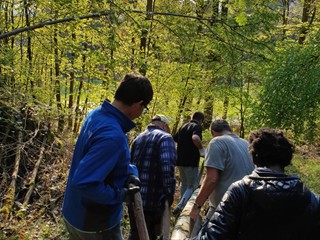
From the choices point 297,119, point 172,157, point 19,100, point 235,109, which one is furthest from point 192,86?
point 172,157

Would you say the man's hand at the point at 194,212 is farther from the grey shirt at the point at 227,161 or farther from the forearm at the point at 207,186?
the grey shirt at the point at 227,161

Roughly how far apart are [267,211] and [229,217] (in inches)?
9.7

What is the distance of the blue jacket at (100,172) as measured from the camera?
2061mm

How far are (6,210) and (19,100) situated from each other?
2748 mm

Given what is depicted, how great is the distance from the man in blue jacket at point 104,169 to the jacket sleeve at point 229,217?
0.62 m

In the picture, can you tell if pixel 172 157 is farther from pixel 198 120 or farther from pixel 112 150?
pixel 198 120

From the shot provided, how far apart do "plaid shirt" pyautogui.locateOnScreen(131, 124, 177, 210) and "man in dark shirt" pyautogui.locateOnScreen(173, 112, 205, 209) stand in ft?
9.64

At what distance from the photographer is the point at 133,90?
2.35 meters

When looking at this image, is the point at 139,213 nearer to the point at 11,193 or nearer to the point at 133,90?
A: the point at 133,90

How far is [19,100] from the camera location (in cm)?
684

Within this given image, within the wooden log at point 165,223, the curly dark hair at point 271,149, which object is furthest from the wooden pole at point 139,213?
the wooden log at point 165,223

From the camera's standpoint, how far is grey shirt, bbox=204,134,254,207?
3.80 metres

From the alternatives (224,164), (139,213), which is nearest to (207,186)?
(224,164)

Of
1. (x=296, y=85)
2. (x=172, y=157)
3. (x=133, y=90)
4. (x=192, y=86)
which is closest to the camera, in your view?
(x=133, y=90)
